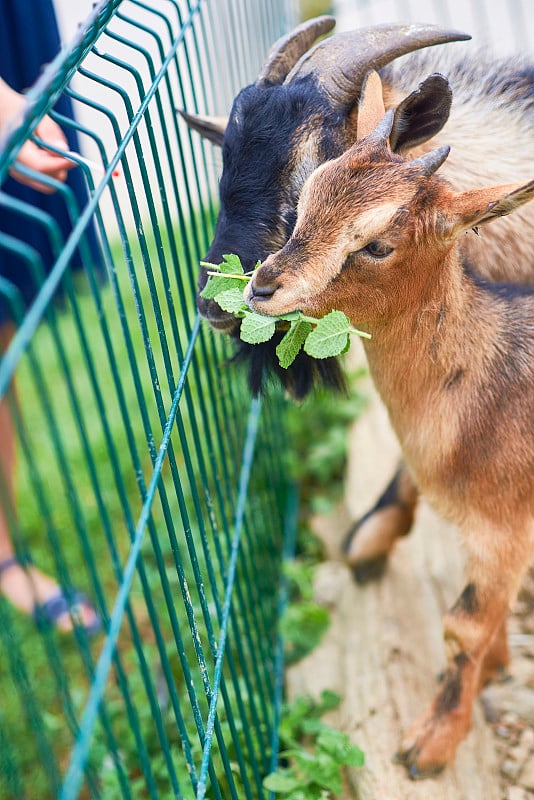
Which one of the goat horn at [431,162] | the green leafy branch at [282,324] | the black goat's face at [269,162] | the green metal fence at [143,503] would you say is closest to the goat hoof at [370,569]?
the green metal fence at [143,503]

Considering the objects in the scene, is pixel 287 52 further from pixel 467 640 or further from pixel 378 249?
pixel 467 640

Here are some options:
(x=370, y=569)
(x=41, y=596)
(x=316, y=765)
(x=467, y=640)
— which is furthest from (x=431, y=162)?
(x=41, y=596)

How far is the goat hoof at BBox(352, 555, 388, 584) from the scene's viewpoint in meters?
3.20

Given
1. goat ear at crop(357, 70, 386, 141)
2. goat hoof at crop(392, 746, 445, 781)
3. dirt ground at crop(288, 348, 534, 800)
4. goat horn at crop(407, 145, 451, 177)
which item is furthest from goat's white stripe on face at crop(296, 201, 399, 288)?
Result: goat hoof at crop(392, 746, 445, 781)

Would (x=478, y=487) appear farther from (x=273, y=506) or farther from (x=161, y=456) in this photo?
(x=273, y=506)

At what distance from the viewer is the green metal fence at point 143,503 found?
A: 4.25 feet

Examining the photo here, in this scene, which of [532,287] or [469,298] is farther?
[532,287]

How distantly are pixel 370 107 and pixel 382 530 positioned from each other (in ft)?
5.26

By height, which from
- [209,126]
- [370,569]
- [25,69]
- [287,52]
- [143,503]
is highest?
[25,69]

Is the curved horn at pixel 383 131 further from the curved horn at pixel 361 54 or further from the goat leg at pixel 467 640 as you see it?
the goat leg at pixel 467 640

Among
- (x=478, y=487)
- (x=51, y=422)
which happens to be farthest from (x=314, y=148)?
(x=51, y=422)

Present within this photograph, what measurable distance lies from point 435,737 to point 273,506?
122cm

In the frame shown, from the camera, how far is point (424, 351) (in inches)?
88.2

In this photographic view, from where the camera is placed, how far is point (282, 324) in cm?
208
